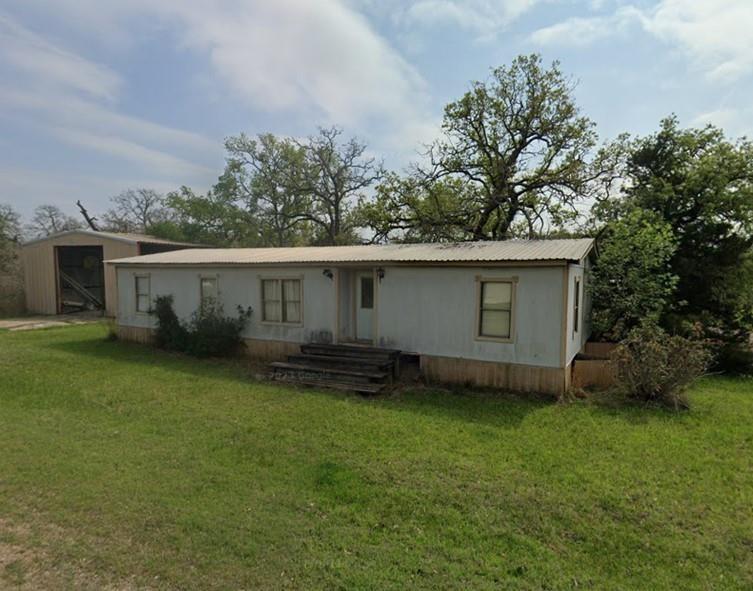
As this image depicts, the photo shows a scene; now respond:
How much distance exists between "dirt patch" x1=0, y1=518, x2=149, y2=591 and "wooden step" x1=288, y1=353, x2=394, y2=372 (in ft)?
19.9

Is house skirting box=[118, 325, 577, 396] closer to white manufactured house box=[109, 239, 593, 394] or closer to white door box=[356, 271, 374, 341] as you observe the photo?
white manufactured house box=[109, 239, 593, 394]

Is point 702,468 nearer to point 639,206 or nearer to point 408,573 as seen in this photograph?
point 408,573

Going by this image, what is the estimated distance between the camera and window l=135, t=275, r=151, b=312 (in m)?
13.7

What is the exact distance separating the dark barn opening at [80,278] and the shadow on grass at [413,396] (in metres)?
12.8

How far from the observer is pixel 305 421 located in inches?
266

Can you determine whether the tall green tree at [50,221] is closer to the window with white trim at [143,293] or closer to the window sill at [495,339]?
the window with white trim at [143,293]

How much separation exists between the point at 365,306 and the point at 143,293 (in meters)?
7.99

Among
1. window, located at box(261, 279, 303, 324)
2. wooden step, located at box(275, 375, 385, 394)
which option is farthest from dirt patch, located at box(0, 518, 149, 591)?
window, located at box(261, 279, 303, 324)

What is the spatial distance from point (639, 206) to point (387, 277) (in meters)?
10.6

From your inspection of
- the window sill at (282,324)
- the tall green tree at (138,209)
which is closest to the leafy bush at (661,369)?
the window sill at (282,324)

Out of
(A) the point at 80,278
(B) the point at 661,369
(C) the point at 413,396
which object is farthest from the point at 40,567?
(A) the point at 80,278

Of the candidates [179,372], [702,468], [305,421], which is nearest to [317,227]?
[179,372]

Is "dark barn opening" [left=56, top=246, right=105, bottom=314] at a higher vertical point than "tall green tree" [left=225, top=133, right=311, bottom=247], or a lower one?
lower

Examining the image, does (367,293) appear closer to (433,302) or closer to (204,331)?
(433,302)
